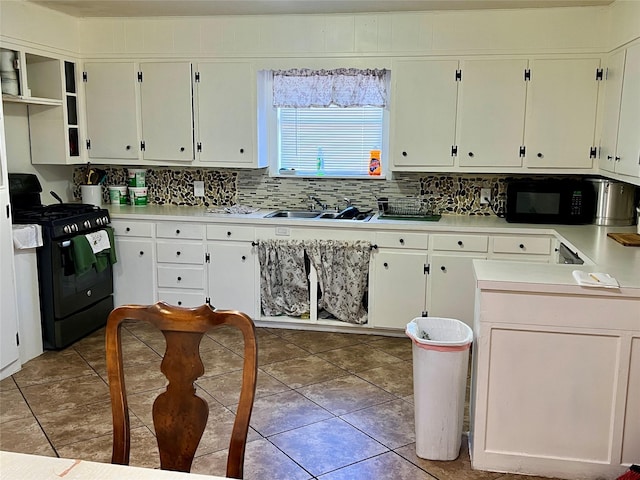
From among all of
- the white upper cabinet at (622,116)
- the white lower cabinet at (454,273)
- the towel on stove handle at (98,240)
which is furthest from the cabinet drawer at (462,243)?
the towel on stove handle at (98,240)

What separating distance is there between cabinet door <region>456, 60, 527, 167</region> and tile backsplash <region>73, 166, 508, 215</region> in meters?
0.37

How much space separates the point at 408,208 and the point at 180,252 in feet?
6.04

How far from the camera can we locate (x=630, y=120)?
3.59 meters

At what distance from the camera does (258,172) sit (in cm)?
511

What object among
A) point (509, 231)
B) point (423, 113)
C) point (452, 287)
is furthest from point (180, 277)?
point (509, 231)

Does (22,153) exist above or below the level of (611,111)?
below

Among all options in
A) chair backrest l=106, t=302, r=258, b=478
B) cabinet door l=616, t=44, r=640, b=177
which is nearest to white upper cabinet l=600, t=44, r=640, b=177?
cabinet door l=616, t=44, r=640, b=177

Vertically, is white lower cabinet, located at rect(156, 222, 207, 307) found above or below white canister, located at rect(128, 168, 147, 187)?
below

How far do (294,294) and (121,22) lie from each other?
2548 mm

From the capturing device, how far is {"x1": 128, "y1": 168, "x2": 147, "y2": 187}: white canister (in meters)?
5.19

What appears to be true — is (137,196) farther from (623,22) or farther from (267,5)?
(623,22)

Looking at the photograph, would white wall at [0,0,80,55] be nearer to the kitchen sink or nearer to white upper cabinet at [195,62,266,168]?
white upper cabinet at [195,62,266,168]

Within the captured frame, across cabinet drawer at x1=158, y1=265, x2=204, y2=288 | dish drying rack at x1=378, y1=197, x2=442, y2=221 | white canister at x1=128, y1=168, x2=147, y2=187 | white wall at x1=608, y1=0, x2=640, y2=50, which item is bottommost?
cabinet drawer at x1=158, y1=265, x2=204, y2=288

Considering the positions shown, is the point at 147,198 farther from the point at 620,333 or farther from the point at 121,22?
the point at 620,333
